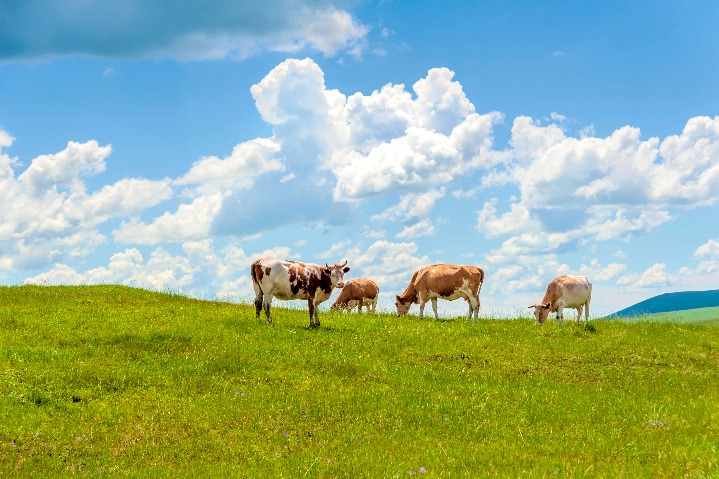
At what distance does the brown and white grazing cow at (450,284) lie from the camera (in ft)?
112

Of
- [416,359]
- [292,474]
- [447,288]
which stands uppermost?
[447,288]

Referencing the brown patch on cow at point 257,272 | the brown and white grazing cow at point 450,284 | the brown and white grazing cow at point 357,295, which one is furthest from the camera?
the brown and white grazing cow at point 357,295

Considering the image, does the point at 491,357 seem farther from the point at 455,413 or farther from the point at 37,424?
the point at 37,424

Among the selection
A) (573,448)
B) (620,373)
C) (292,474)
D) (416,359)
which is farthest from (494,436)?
(620,373)

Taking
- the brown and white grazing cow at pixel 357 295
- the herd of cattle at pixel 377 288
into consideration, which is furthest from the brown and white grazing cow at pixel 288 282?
the brown and white grazing cow at pixel 357 295

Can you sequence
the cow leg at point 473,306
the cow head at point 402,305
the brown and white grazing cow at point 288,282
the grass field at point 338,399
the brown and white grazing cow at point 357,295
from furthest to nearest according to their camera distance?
1. the brown and white grazing cow at point 357,295
2. the cow head at point 402,305
3. the cow leg at point 473,306
4. the brown and white grazing cow at point 288,282
5. the grass field at point 338,399

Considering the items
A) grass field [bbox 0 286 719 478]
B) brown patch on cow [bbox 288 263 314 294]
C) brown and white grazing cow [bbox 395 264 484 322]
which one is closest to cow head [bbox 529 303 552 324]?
brown and white grazing cow [bbox 395 264 484 322]

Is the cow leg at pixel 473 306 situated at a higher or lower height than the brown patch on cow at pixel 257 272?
lower

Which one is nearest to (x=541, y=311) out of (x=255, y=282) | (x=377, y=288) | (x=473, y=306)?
(x=473, y=306)

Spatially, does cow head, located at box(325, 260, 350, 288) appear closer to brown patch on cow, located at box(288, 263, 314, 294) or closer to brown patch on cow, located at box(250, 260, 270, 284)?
brown patch on cow, located at box(288, 263, 314, 294)

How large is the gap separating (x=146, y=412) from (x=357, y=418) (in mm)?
5327

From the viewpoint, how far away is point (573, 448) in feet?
44.7

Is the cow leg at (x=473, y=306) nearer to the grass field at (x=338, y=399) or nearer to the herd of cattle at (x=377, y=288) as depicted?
the herd of cattle at (x=377, y=288)

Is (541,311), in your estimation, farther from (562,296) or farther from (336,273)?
(336,273)
